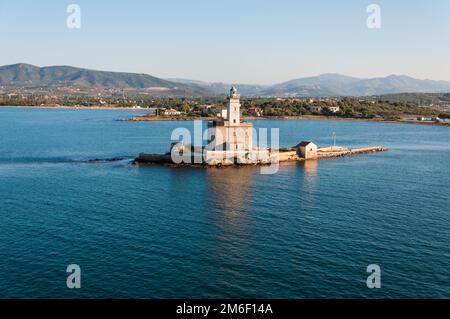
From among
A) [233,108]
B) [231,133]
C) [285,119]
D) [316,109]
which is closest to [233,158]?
[231,133]

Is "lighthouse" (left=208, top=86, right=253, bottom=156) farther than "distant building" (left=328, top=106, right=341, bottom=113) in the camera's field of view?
No

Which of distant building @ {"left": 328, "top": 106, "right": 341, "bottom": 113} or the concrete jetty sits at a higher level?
distant building @ {"left": 328, "top": 106, "right": 341, "bottom": 113}

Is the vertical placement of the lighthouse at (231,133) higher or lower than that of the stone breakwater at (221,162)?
higher

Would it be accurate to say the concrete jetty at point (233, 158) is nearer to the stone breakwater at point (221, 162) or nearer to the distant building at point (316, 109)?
the stone breakwater at point (221, 162)

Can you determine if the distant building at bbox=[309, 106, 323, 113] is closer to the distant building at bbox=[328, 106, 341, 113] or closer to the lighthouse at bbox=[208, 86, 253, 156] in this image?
the distant building at bbox=[328, 106, 341, 113]

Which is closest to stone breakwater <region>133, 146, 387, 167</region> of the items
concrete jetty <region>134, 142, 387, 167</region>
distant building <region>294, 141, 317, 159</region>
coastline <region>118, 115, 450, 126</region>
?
concrete jetty <region>134, 142, 387, 167</region>

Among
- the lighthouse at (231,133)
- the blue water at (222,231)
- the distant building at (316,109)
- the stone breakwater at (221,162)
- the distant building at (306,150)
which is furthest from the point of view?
the distant building at (316,109)

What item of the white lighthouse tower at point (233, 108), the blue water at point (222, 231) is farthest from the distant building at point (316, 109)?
the white lighthouse tower at point (233, 108)

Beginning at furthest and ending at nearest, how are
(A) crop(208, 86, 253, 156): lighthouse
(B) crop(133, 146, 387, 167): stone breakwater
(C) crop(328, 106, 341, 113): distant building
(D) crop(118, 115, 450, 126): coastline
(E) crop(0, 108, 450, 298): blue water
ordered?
(C) crop(328, 106, 341, 113): distant building < (D) crop(118, 115, 450, 126): coastline < (A) crop(208, 86, 253, 156): lighthouse < (B) crop(133, 146, 387, 167): stone breakwater < (E) crop(0, 108, 450, 298): blue water
